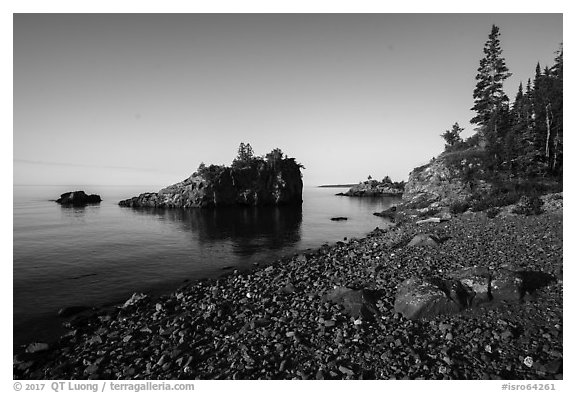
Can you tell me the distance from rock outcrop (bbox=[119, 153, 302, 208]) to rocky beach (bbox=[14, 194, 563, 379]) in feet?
245

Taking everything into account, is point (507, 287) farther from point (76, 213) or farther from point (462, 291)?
point (76, 213)

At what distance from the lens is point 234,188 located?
9544cm

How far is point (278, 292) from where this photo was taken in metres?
14.8

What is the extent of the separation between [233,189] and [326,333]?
87847mm

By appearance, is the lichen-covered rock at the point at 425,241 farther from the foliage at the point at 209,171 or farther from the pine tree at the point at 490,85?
the foliage at the point at 209,171

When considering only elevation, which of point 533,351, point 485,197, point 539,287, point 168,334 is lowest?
point 168,334

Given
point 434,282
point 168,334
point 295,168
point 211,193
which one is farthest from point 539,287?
point 295,168

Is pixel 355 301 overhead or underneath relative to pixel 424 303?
underneath

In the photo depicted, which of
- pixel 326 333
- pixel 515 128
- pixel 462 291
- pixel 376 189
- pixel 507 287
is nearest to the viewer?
pixel 326 333

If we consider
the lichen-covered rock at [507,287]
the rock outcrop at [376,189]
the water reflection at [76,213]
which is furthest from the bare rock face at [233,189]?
the lichen-covered rock at [507,287]

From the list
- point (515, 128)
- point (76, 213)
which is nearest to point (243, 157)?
point (76, 213)

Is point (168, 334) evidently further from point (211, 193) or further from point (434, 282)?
point (211, 193)

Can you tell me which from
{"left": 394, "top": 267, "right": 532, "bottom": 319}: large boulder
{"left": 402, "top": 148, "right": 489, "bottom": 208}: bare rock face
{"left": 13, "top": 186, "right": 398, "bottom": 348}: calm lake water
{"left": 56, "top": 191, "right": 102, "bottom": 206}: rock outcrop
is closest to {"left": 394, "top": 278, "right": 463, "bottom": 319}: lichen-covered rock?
{"left": 394, "top": 267, "right": 532, "bottom": 319}: large boulder

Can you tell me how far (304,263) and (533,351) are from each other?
48.1 ft
